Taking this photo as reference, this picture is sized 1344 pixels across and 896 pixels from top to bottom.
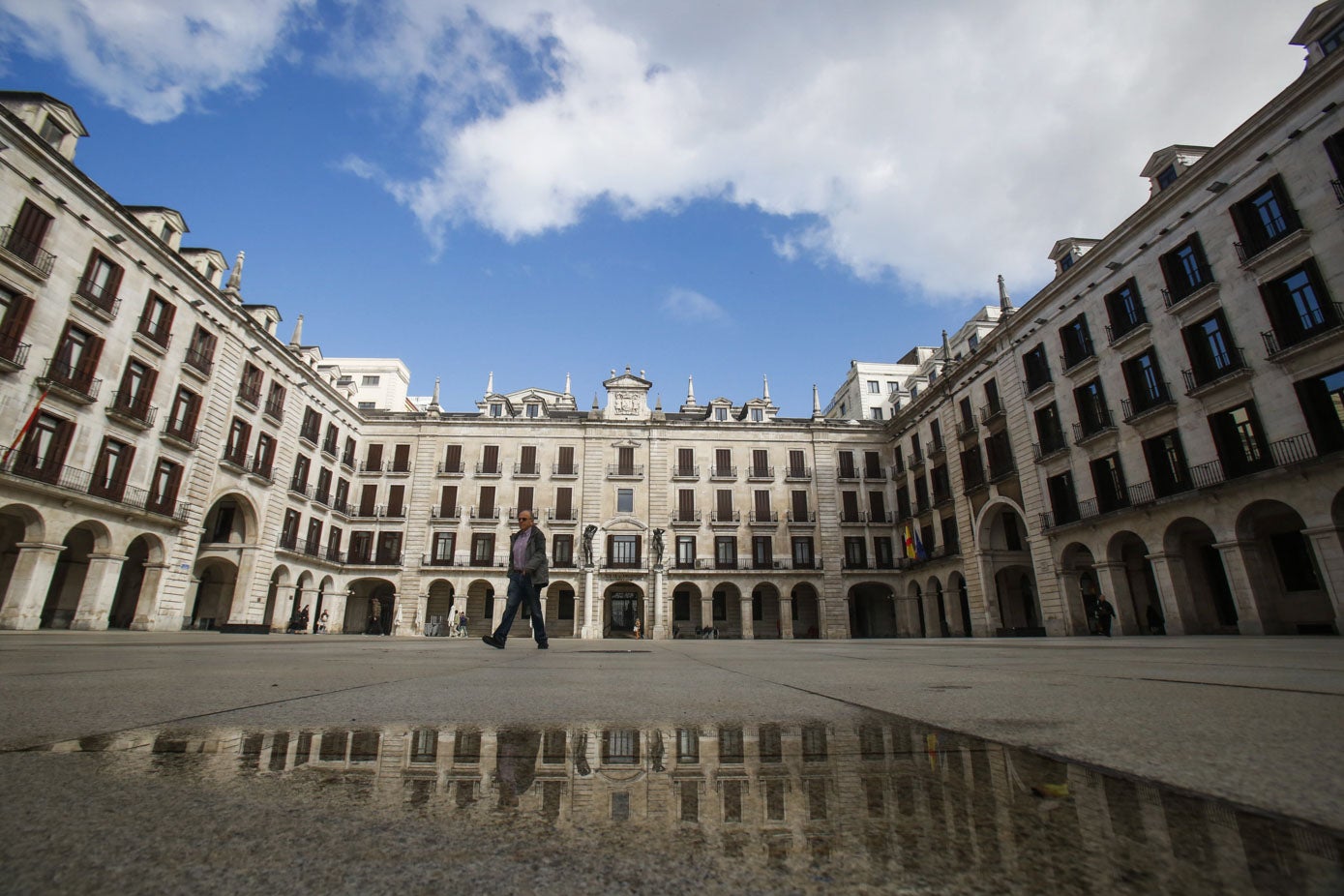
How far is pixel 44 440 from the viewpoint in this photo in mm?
16062

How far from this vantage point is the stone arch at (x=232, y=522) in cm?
2397

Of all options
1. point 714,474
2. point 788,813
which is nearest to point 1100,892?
point 788,813

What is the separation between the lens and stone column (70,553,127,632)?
17.1m

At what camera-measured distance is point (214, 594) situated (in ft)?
79.9

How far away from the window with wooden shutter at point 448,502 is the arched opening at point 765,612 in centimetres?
1604

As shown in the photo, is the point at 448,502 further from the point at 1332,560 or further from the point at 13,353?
the point at 1332,560

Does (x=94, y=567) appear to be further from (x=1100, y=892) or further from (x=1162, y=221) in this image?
(x=1162, y=221)

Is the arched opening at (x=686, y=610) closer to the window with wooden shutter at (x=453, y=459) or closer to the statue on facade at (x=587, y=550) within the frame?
the statue on facade at (x=587, y=550)

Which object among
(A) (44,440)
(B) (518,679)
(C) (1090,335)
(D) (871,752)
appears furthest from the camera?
(C) (1090,335)

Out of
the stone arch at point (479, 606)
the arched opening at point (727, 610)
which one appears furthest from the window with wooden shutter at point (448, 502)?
the arched opening at point (727, 610)

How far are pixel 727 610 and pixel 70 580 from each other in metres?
26.4

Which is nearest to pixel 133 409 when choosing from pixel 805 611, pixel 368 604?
Result: pixel 368 604

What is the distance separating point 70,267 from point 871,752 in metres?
23.1

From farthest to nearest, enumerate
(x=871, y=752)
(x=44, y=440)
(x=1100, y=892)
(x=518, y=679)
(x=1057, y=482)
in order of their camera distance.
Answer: (x=1057, y=482) → (x=44, y=440) → (x=518, y=679) → (x=871, y=752) → (x=1100, y=892)
